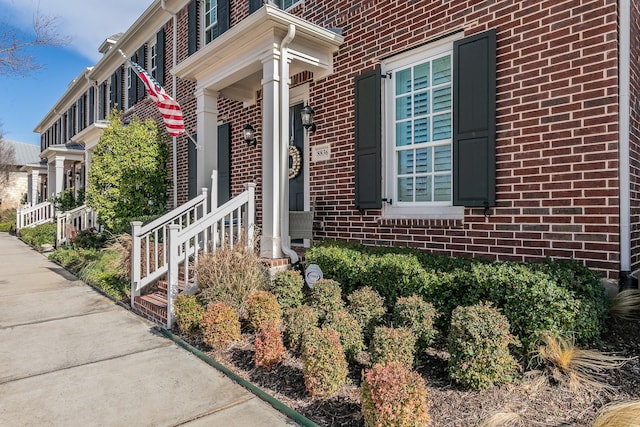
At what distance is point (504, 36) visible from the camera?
13.0ft

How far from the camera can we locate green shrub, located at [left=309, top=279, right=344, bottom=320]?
3.69 metres

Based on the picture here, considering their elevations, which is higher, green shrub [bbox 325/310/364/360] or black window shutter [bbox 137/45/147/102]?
black window shutter [bbox 137/45/147/102]

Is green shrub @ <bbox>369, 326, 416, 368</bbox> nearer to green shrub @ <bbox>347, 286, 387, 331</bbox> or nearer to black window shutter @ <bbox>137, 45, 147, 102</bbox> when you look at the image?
green shrub @ <bbox>347, 286, 387, 331</bbox>

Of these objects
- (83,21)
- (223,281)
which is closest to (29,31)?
(83,21)

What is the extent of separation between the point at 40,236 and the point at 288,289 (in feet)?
38.0

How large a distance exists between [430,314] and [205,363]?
2.01m

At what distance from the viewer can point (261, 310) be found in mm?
3854

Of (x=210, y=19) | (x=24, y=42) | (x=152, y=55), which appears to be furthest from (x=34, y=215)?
(x=210, y=19)

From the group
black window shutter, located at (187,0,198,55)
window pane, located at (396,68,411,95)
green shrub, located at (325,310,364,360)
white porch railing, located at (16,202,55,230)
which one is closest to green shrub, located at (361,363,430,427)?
green shrub, located at (325,310,364,360)

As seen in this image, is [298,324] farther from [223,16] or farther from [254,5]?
[223,16]

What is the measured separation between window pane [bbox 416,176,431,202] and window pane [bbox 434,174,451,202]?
10 centimetres

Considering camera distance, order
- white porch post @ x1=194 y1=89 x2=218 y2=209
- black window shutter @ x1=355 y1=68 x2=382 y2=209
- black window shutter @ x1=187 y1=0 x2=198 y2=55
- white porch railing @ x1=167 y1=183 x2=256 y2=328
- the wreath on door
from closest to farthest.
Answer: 1. white porch railing @ x1=167 y1=183 x2=256 y2=328
2. black window shutter @ x1=355 y1=68 x2=382 y2=209
3. the wreath on door
4. white porch post @ x1=194 y1=89 x2=218 y2=209
5. black window shutter @ x1=187 y1=0 x2=198 y2=55

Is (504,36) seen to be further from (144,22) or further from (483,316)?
(144,22)

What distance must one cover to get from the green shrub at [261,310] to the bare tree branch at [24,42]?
6233 mm
